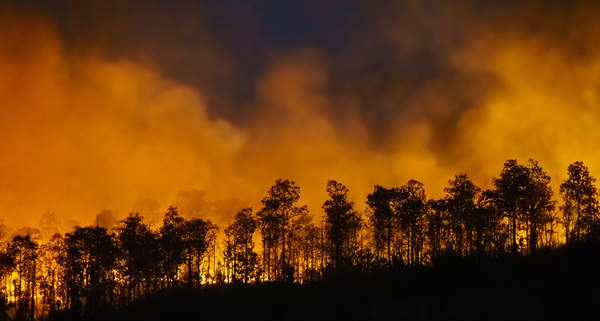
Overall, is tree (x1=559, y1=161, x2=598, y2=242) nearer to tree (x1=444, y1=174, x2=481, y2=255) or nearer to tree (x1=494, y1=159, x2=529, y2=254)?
tree (x1=494, y1=159, x2=529, y2=254)

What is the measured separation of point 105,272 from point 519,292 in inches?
1490

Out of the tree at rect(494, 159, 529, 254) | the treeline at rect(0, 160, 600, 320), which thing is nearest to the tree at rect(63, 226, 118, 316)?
the treeline at rect(0, 160, 600, 320)

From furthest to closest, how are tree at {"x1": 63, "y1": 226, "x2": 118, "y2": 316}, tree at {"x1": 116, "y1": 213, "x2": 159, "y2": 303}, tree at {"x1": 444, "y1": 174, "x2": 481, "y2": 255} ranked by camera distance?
tree at {"x1": 444, "y1": 174, "x2": 481, "y2": 255}
tree at {"x1": 116, "y1": 213, "x2": 159, "y2": 303}
tree at {"x1": 63, "y1": 226, "x2": 118, "y2": 316}

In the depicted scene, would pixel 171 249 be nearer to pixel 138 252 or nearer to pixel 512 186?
pixel 138 252

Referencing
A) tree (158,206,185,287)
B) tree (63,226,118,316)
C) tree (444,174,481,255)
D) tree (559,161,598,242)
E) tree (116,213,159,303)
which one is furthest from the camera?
tree (444,174,481,255)

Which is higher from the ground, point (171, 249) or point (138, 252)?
point (171, 249)

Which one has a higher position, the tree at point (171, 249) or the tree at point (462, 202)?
the tree at point (462, 202)

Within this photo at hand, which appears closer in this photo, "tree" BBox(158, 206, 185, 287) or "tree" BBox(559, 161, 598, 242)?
"tree" BBox(158, 206, 185, 287)

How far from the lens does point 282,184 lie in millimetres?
45469

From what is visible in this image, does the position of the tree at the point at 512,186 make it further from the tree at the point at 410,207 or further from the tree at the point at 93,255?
the tree at the point at 93,255

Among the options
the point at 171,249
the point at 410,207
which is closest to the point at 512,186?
the point at 410,207

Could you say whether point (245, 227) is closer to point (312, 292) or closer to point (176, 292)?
point (176, 292)

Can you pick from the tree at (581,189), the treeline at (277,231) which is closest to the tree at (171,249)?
the treeline at (277,231)

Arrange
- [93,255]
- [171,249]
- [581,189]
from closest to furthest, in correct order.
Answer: [93,255]
[171,249]
[581,189]
